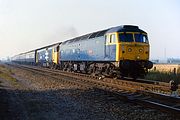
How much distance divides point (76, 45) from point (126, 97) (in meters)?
19.6

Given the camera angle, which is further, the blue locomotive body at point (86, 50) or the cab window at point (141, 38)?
the blue locomotive body at point (86, 50)

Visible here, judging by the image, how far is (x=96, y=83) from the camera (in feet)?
64.2

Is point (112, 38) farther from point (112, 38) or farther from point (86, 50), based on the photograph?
point (86, 50)

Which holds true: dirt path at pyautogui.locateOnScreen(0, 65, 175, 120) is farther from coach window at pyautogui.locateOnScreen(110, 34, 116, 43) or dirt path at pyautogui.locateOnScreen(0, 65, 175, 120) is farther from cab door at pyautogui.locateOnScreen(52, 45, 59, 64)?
cab door at pyautogui.locateOnScreen(52, 45, 59, 64)

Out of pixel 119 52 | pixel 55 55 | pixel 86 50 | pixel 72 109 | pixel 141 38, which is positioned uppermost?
pixel 141 38

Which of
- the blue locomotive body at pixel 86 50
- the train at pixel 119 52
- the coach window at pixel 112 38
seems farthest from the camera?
the blue locomotive body at pixel 86 50

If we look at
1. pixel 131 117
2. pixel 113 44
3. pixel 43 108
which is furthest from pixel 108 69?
pixel 131 117

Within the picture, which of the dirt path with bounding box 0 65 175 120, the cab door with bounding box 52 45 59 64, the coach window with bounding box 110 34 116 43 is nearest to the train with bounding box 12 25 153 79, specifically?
the coach window with bounding box 110 34 116 43

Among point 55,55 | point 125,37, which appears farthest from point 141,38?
point 55,55

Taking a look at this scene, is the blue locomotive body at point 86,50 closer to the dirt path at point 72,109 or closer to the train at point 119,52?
the train at point 119,52

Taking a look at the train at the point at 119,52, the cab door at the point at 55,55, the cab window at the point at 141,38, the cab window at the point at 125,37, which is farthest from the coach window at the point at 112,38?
the cab door at the point at 55,55

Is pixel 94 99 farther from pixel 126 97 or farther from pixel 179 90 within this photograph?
pixel 179 90

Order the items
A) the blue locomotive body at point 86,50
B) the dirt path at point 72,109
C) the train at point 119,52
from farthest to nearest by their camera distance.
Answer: the blue locomotive body at point 86,50 < the train at point 119,52 < the dirt path at point 72,109

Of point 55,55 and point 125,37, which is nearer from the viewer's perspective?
point 125,37
